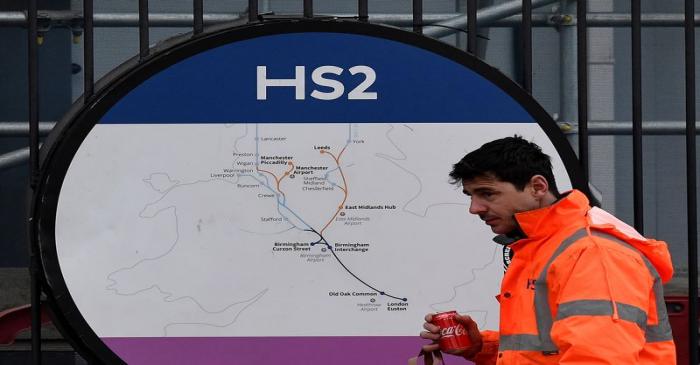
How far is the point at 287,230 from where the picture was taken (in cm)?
395

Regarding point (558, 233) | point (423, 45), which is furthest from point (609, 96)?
point (558, 233)

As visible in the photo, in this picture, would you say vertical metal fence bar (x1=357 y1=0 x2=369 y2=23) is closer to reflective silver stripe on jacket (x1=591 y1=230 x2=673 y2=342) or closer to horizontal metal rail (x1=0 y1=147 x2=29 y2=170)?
reflective silver stripe on jacket (x1=591 y1=230 x2=673 y2=342)

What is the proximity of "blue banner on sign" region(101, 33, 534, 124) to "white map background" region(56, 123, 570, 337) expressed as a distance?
4 centimetres

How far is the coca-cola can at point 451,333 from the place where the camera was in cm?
367

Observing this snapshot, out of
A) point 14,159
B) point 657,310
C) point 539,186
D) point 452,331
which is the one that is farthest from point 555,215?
point 14,159

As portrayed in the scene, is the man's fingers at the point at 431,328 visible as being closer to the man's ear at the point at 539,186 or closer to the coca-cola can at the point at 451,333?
the coca-cola can at the point at 451,333

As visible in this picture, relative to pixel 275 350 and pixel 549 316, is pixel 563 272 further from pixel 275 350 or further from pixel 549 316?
pixel 275 350

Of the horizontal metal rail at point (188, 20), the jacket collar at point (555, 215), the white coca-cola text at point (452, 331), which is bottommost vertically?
the white coca-cola text at point (452, 331)

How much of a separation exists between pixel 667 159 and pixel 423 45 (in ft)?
7.50

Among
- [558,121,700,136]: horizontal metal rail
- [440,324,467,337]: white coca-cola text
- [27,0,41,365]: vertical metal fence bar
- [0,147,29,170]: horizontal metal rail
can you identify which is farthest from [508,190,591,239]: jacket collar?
[0,147,29,170]: horizontal metal rail

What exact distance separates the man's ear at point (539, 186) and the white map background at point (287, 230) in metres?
0.58

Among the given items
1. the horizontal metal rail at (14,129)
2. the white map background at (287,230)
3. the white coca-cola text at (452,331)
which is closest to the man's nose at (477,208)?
the white coca-cola text at (452,331)

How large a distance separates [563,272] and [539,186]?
12.8 inches

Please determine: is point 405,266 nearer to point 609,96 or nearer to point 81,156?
point 81,156
